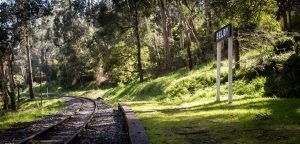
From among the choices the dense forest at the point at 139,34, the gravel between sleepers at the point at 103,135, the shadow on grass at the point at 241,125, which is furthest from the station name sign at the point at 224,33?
the gravel between sleepers at the point at 103,135

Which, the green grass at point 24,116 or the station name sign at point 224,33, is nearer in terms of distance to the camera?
the station name sign at point 224,33

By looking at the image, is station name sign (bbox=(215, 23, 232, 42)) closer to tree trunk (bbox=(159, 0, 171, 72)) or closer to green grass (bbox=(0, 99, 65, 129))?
green grass (bbox=(0, 99, 65, 129))

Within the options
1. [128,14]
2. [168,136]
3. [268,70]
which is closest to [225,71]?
[268,70]

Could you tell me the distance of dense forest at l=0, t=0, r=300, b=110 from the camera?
16594 millimetres

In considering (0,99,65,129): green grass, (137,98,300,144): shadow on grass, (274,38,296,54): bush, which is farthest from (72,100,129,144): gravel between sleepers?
(274,38,296,54): bush

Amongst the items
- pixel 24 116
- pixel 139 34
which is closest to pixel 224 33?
pixel 24 116

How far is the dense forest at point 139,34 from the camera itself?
16.6 meters

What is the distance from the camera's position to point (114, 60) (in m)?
47.6

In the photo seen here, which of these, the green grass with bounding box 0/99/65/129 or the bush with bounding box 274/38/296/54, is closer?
the green grass with bounding box 0/99/65/129

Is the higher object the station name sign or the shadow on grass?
the station name sign

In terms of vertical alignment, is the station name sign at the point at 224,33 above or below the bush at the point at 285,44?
above

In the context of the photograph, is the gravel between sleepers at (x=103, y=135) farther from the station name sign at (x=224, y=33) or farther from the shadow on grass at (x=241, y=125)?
Result: the station name sign at (x=224, y=33)

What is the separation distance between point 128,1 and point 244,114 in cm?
3044

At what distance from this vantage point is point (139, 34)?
47438 mm
